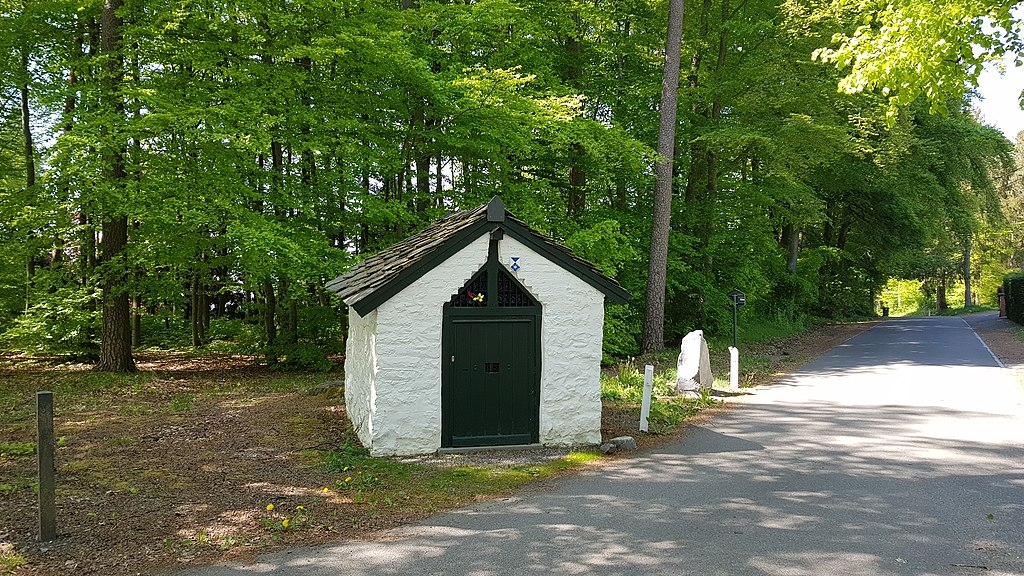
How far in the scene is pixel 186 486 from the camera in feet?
26.2

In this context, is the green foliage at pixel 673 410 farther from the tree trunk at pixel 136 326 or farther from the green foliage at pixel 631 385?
the tree trunk at pixel 136 326

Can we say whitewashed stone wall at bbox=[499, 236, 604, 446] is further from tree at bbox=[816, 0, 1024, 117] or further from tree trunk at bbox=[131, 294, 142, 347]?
tree trunk at bbox=[131, 294, 142, 347]

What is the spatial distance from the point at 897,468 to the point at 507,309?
17.5ft

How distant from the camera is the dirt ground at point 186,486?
6.12 meters

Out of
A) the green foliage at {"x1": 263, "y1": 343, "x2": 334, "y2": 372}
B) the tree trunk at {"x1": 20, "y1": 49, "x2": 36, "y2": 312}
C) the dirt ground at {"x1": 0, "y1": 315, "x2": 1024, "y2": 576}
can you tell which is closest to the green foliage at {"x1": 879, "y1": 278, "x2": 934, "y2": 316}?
the green foliage at {"x1": 263, "y1": 343, "x2": 334, "y2": 372}

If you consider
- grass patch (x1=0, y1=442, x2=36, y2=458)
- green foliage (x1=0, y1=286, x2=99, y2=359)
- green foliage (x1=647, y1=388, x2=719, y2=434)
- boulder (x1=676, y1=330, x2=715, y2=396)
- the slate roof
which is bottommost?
green foliage (x1=647, y1=388, x2=719, y2=434)

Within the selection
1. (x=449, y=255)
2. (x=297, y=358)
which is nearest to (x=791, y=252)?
(x=297, y=358)

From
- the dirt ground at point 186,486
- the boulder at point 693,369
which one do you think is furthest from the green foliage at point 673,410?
the dirt ground at point 186,486

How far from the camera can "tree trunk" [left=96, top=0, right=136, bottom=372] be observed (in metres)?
16.1

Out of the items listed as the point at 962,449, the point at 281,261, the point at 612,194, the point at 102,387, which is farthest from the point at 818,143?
the point at 102,387

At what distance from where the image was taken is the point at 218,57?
16891 mm

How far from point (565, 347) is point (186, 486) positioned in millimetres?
5084

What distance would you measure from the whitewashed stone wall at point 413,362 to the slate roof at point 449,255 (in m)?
0.17

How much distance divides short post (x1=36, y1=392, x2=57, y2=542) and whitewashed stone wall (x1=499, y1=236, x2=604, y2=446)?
5.60 m
